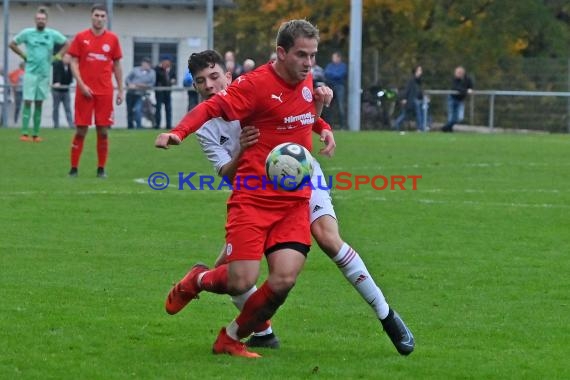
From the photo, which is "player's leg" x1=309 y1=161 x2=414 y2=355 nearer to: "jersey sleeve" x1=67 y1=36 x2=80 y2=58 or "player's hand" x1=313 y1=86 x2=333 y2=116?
"player's hand" x1=313 y1=86 x2=333 y2=116

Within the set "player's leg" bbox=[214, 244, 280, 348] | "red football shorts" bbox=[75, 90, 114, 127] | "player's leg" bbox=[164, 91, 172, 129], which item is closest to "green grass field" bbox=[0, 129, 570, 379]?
"player's leg" bbox=[214, 244, 280, 348]

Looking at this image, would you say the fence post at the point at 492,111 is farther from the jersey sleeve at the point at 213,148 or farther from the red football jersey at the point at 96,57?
the jersey sleeve at the point at 213,148

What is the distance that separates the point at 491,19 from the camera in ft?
Answer: 150

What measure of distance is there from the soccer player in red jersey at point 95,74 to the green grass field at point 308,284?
65cm

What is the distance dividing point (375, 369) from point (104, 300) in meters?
2.49

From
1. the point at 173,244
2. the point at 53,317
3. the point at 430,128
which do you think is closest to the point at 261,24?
the point at 430,128

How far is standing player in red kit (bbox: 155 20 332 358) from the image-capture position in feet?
23.7

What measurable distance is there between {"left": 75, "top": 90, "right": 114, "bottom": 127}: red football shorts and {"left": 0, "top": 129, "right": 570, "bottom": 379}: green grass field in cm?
76

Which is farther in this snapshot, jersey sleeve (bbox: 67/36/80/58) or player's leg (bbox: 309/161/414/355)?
jersey sleeve (bbox: 67/36/80/58)

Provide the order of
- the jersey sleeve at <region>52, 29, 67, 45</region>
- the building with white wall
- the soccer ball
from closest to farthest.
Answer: the soccer ball, the jersey sleeve at <region>52, 29, 67, 45</region>, the building with white wall

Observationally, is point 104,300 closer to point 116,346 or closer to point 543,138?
point 116,346

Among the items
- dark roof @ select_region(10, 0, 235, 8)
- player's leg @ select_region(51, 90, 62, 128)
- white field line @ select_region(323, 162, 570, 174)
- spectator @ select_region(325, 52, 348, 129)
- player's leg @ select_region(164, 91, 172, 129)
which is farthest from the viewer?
dark roof @ select_region(10, 0, 235, 8)

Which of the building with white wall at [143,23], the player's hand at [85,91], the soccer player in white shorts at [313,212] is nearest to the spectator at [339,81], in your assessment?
the building with white wall at [143,23]

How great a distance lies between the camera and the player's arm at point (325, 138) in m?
7.72
